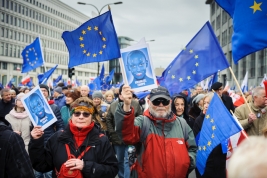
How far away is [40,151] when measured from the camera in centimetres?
→ 404

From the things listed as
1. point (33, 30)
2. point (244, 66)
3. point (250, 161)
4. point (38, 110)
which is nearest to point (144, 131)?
point (38, 110)

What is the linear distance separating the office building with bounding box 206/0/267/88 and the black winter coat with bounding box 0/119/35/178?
3921cm

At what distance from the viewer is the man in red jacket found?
390 centimetres

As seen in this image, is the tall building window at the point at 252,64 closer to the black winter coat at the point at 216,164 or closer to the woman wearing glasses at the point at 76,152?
the black winter coat at the point at 216,164

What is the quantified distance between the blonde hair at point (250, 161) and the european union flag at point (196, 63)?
4225 mm

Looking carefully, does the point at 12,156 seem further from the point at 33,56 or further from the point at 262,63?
the point at 262,63

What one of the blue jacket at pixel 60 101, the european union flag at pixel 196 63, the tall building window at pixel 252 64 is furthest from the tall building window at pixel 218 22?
the european union flag at pixel 196 63

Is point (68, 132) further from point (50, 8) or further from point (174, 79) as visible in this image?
point (50, 8)

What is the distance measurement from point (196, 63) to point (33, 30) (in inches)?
3441

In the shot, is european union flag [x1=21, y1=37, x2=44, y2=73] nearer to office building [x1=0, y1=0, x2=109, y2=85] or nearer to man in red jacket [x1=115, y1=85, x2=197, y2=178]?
man in red jacket [x1=115, y1=85, x2=197, y2=178]

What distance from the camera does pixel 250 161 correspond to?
5.03 feet

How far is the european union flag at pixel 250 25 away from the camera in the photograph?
5070 millimetres

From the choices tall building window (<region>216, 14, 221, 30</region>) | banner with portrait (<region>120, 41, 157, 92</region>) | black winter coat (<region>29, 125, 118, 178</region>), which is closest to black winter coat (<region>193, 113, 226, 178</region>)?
banner with portrait (<region>120, 41, 157, 92</region>)

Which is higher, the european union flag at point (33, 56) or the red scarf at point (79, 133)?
the european union flag at point (33, 56)
